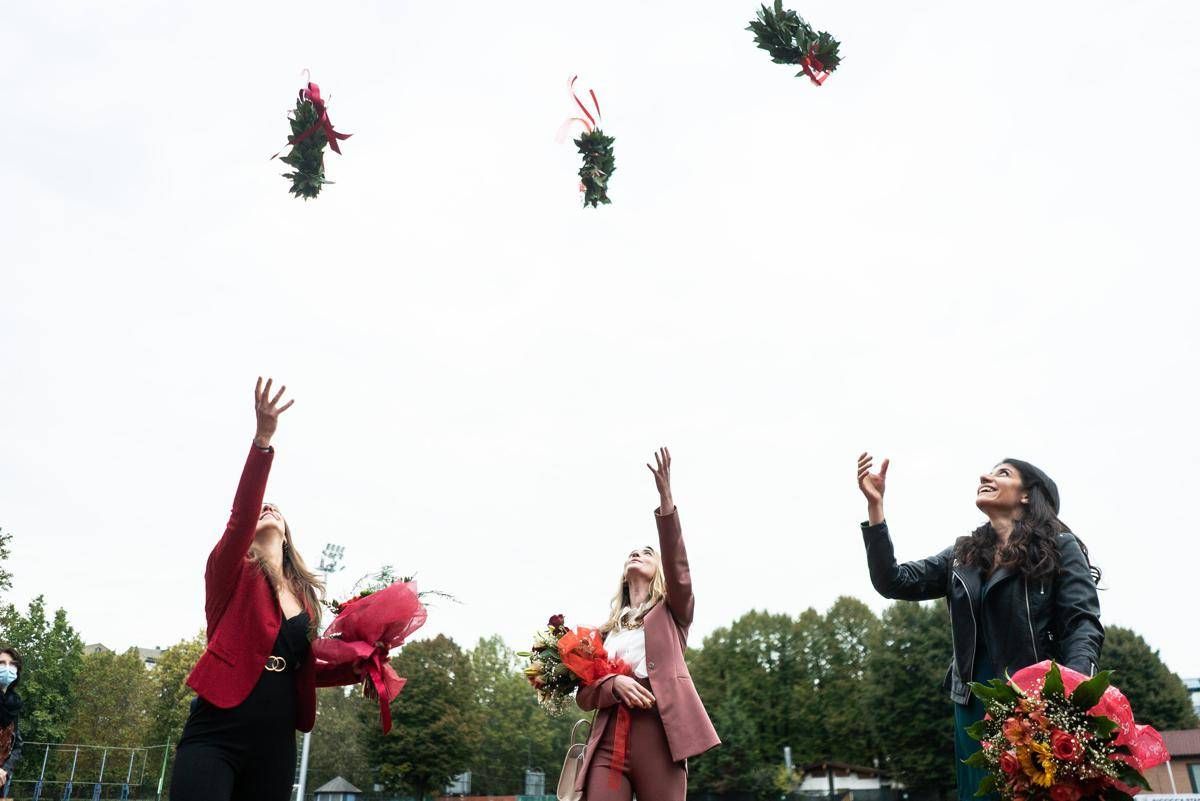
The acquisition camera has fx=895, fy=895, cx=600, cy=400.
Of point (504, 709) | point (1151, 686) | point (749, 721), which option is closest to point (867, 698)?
point (749, 721)

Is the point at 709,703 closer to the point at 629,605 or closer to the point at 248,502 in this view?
the point at 629,605

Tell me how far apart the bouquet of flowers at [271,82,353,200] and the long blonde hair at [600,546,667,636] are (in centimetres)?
375

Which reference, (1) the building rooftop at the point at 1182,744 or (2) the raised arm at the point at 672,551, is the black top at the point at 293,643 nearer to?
(2) the raised arm at the point at 672,551

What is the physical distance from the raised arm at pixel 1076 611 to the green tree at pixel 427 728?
137 ft

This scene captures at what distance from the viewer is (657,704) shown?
5066mm

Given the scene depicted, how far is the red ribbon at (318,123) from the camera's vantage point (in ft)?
22.2

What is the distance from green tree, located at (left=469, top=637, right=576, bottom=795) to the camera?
58.8m

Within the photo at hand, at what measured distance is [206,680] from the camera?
3.74 metres

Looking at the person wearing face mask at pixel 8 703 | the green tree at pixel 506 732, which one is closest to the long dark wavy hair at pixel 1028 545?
the person wearing face mask at pixel 8 703

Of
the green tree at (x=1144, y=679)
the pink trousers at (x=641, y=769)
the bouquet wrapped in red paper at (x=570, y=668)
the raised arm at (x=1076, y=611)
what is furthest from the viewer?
the green tree at (x=1144, y=679)

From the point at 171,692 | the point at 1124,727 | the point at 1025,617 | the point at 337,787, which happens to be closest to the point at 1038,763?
the point at 1124,727

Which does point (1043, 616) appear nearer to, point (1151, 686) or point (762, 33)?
point (762, 33)

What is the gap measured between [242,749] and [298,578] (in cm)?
92

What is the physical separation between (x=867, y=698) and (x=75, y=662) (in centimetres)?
4230
